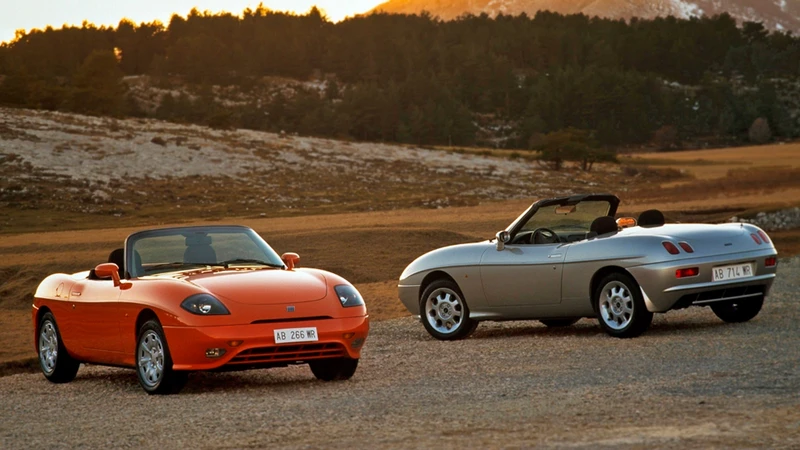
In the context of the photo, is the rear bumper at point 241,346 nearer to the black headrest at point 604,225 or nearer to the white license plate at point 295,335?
the white license plate at point 295,335

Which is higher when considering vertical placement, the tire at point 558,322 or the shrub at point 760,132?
the tire at point 558,322

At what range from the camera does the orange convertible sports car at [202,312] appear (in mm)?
9992

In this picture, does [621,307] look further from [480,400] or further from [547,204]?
[480,400]

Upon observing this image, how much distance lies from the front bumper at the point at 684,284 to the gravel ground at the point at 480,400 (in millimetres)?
384

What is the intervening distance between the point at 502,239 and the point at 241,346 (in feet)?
14.4

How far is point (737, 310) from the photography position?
542 inches

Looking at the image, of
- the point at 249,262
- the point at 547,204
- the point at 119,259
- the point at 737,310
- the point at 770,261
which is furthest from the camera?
the point at 737,310

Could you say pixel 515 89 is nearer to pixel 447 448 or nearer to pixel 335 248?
pixel 335 248

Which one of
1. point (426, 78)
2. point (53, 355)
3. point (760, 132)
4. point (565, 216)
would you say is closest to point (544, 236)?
point (565, 216)

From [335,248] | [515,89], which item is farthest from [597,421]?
[515,89]

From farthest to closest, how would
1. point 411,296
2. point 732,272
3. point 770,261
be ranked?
point 411,296 → point 770,261 → point 732,272

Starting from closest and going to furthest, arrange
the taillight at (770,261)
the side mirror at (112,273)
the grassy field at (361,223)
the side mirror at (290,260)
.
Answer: the side mirror at (112,273), the side mirror at (290,260), the taillight at (770,261), the grassy field at (361,223)

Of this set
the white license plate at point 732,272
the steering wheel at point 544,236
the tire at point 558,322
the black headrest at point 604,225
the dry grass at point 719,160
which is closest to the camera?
the white license plate at point 732,272

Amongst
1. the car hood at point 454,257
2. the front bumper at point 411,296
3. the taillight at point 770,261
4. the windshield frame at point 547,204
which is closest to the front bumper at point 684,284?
the taillight at point 770,261
